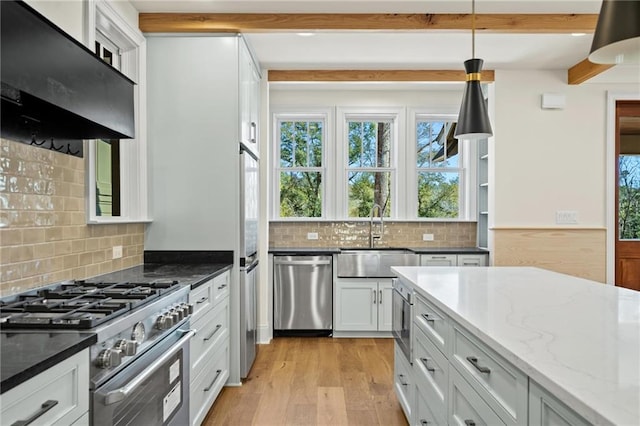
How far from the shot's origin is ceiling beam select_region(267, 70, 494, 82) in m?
4.38

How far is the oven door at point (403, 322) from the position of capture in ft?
7.87

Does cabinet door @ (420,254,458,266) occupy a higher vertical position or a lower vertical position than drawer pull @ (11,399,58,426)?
lower

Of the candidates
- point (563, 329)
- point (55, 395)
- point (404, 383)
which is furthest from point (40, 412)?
point (404, 383)

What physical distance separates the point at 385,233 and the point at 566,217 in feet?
6.39

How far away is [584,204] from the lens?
4367mm

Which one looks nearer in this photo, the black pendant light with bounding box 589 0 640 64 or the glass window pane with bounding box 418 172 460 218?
the black pendant light with bounding box 589 0 640 64

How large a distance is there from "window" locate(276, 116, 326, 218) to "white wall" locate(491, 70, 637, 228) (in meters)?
2.02

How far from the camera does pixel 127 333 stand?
1.50 metres

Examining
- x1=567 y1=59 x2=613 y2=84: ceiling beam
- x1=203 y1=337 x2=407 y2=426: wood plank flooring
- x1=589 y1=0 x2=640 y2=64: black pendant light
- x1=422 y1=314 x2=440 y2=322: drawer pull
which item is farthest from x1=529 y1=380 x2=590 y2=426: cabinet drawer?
x1=567 y1=59 x2=613 y2=84: ceiling beam

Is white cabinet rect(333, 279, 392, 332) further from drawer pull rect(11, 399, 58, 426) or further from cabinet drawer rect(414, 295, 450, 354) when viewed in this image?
drawer pull rect(11, 399, 58, 426)

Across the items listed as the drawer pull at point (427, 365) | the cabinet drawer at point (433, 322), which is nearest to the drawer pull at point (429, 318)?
the cabinet drawer at point (433, 322)

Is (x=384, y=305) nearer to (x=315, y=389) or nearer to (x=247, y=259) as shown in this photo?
(x=315, y=389)

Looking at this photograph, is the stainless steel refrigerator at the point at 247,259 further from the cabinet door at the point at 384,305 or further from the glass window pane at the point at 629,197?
the glass window pane at the point at 629,197

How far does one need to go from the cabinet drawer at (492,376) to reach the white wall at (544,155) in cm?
318
